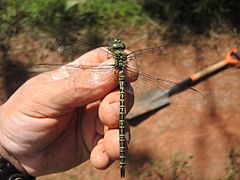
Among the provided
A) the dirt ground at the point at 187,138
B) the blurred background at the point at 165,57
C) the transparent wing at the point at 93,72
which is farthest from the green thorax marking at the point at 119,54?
the dirt ground at the point at 187,138

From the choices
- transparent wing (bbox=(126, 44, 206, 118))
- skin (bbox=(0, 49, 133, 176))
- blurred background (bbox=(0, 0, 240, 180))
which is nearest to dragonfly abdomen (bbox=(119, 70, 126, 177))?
skin (bbox=(0, 49, 133, 176))

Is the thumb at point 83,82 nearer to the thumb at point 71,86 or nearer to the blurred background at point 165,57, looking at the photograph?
the thumb at point 71,86

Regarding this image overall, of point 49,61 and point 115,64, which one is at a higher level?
point 49,61

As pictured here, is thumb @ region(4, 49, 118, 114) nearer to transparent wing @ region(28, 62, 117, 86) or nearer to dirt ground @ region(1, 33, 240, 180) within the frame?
transparent wing @ region(28, 62, 117, 86)

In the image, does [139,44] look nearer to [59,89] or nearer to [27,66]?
[27,66]

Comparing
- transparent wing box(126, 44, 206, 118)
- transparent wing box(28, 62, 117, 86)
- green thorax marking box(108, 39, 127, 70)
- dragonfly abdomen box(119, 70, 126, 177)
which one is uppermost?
transparent wing box(126, 44, 206, 118)

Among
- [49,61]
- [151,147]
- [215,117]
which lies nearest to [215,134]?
[215,117]
